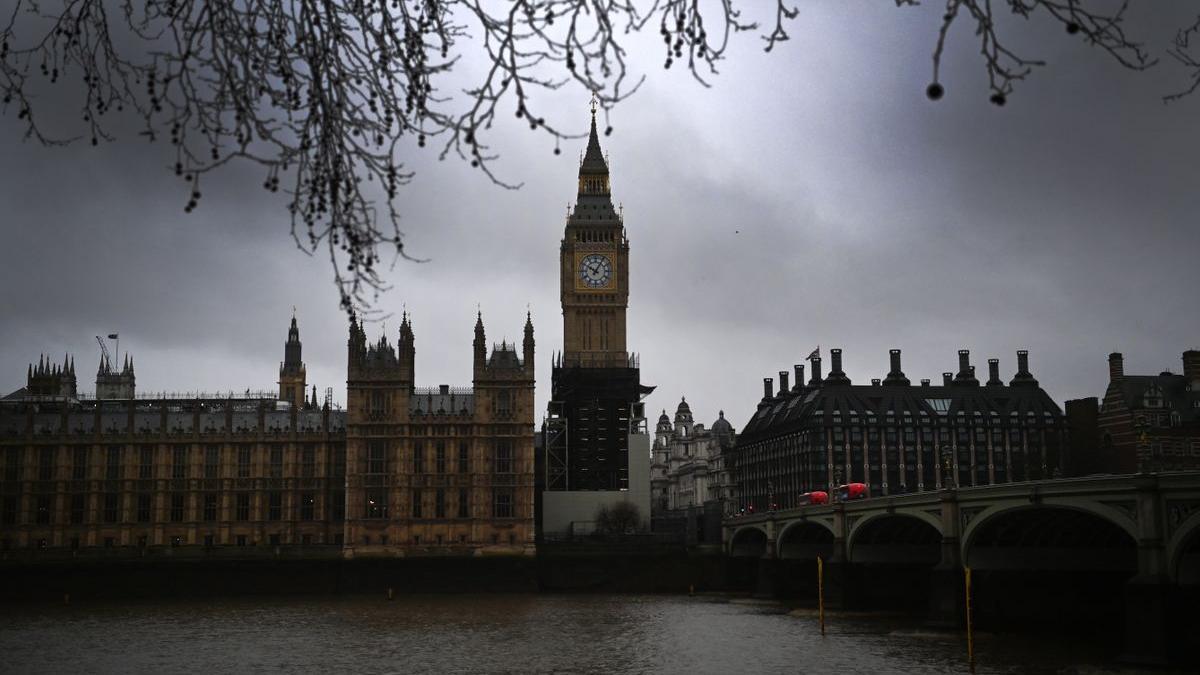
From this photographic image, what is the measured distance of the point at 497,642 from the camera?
2361 inches

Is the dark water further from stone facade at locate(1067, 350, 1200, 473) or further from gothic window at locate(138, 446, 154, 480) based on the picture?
stone facade at locate(1067, 350, 1200, 473)

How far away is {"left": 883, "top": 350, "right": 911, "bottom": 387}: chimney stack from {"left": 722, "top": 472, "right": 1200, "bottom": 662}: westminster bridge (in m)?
55.5

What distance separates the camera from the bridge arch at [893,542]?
262 feet

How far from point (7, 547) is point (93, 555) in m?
15.5

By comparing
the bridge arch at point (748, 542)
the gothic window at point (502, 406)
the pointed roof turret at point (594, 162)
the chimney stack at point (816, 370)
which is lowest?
the bridge arch at point (748, 542)

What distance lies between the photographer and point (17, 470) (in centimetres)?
11519

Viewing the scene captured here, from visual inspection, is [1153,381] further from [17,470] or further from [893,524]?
[17,470]

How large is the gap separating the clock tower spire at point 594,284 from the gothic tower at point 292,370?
2257 inches

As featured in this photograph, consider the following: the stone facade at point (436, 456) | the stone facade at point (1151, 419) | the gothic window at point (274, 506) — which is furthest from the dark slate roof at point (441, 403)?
the stone facade at point (1151, 419)

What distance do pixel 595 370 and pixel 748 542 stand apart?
24857 mm

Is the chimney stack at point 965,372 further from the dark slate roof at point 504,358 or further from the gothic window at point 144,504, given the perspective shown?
the gothic window at point 144,504

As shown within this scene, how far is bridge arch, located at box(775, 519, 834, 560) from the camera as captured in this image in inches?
3844

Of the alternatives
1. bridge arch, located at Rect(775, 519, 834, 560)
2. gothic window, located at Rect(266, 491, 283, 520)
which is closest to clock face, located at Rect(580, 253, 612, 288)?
gothic window, located at Rect(266, 491, 283, 520)

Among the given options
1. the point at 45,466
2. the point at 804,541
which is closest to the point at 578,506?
the point at 804,541
